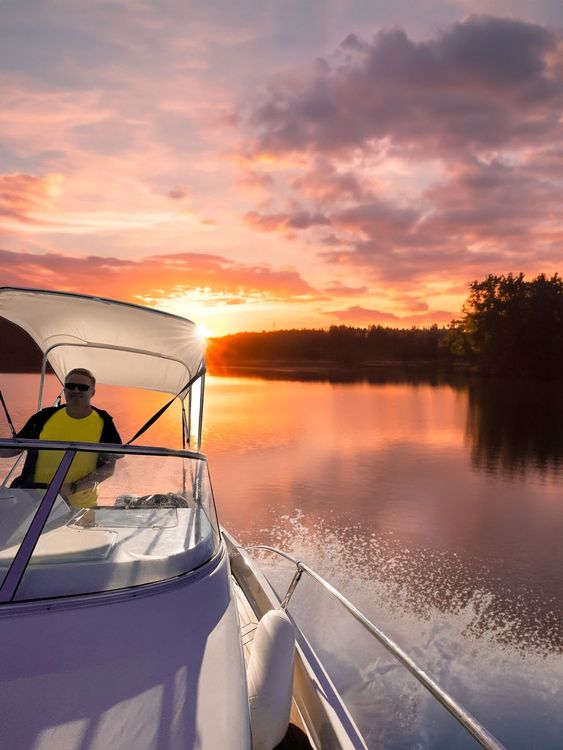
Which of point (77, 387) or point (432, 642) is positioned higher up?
point (77, 387)

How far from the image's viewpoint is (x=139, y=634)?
7.34ft

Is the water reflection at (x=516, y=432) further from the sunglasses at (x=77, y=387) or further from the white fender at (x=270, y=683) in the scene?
the white fender at (x=270, y=683)

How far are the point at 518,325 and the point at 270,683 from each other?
81.0 meters

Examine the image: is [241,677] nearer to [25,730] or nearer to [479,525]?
[25,730]

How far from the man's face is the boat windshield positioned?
1.56 meters

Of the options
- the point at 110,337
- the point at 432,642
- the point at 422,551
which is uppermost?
the point at 110,337

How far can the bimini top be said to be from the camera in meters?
5.14

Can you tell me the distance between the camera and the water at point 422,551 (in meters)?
5.68

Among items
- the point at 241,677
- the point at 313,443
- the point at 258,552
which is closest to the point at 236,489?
the point at 258,552

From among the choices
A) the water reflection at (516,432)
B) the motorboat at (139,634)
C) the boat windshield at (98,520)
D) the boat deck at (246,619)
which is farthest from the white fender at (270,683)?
the water reflection at (516,432)

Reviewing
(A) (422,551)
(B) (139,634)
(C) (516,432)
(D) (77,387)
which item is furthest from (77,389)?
(C) (516,432)

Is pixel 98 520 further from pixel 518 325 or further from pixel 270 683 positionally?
pixel 518 325

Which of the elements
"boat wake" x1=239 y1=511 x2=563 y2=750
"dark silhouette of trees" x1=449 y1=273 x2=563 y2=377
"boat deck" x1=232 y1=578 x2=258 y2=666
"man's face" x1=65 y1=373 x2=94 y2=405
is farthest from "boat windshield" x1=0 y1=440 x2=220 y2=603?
"dark silhouette of trees" x1=449 y1=273 x2=563 y2=377

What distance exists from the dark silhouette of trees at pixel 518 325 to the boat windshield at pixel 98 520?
263 ft
